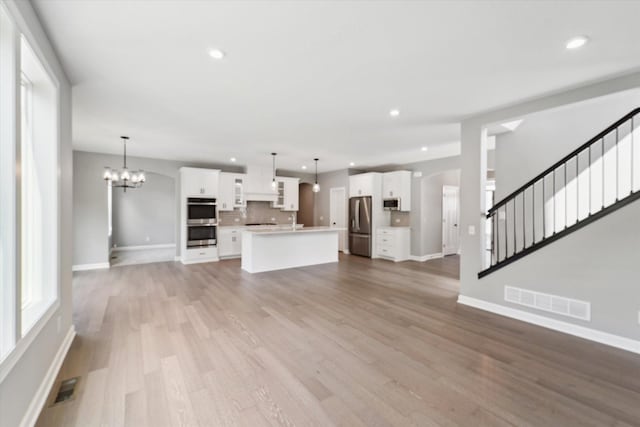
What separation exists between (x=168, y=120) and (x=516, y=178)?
228 inches

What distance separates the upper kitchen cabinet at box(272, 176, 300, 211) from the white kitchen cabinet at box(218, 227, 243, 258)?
157cm

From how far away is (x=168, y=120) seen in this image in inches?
→ 163

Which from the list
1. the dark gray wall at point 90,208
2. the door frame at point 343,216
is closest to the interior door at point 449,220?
the door frame at point 343,216

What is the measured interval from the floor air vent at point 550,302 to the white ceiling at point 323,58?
→ 2449 mm

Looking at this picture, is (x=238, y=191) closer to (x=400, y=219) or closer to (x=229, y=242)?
(x=229, y=242)

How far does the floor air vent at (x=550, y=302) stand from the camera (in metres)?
3.06

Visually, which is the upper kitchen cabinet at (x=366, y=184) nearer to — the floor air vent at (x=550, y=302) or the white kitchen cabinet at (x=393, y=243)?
the white kitchen cabinet at (x=393, y=243)

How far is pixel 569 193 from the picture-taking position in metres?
4.23

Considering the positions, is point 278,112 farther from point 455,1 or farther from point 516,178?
point 516,178

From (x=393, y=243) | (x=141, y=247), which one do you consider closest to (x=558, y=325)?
(x=393, y=243)

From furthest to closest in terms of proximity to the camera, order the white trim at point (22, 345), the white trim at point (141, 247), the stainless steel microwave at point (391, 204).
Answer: the white trim at point (141, 247) < the stainless steel microwave at point (391, 204) < the white trim at point (22, 345)

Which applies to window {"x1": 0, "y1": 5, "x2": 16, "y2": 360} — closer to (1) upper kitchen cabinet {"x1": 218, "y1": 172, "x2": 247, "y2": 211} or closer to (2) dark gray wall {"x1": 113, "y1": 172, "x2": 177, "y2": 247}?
(1) upper kitchen cabinet {"x1": 218, "y1": 172, "x2": 247, "y2": 211}

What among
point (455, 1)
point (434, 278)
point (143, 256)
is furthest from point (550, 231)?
point (143, 256)

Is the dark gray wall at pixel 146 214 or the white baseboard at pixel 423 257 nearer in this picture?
the white baseboard at pixel 423 257
